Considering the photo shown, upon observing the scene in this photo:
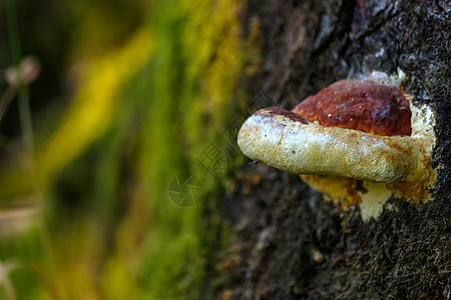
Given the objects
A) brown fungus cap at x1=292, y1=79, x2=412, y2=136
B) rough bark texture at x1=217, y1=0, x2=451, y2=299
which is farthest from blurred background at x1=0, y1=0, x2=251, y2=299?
brown fungus cap at x1=292, y1=79, x2=412, y2=136

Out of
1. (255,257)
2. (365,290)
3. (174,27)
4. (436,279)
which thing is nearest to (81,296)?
(255,257)

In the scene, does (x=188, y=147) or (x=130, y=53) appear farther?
(x=130, y=53)

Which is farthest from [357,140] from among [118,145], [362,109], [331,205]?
[118,145]

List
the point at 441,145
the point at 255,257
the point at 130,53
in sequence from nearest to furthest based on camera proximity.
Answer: the point at 441,145 < the point at 255,257 < the point at 130,53

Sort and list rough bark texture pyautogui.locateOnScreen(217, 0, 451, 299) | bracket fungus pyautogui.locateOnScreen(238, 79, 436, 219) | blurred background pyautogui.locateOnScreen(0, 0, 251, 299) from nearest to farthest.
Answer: bracket fungus pyautogui.locateOnScreen(238, 79, 436, 219), rough bark texture pyautogui.locateOnScreen(217, 0, 451, 299), blurred background pyautogui.locateOnScreen(0, 0, 251, 299)

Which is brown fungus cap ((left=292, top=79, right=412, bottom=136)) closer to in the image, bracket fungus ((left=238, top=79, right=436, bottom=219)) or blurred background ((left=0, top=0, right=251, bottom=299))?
bracket fungus ((left=238, top=79, right=436, bottom=219))

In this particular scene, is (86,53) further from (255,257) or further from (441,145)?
(441,145)

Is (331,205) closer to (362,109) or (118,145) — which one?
(362,109)

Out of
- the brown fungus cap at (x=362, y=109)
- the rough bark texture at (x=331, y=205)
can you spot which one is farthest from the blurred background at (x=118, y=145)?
the brown fungus cap at (x=362, y=109)
